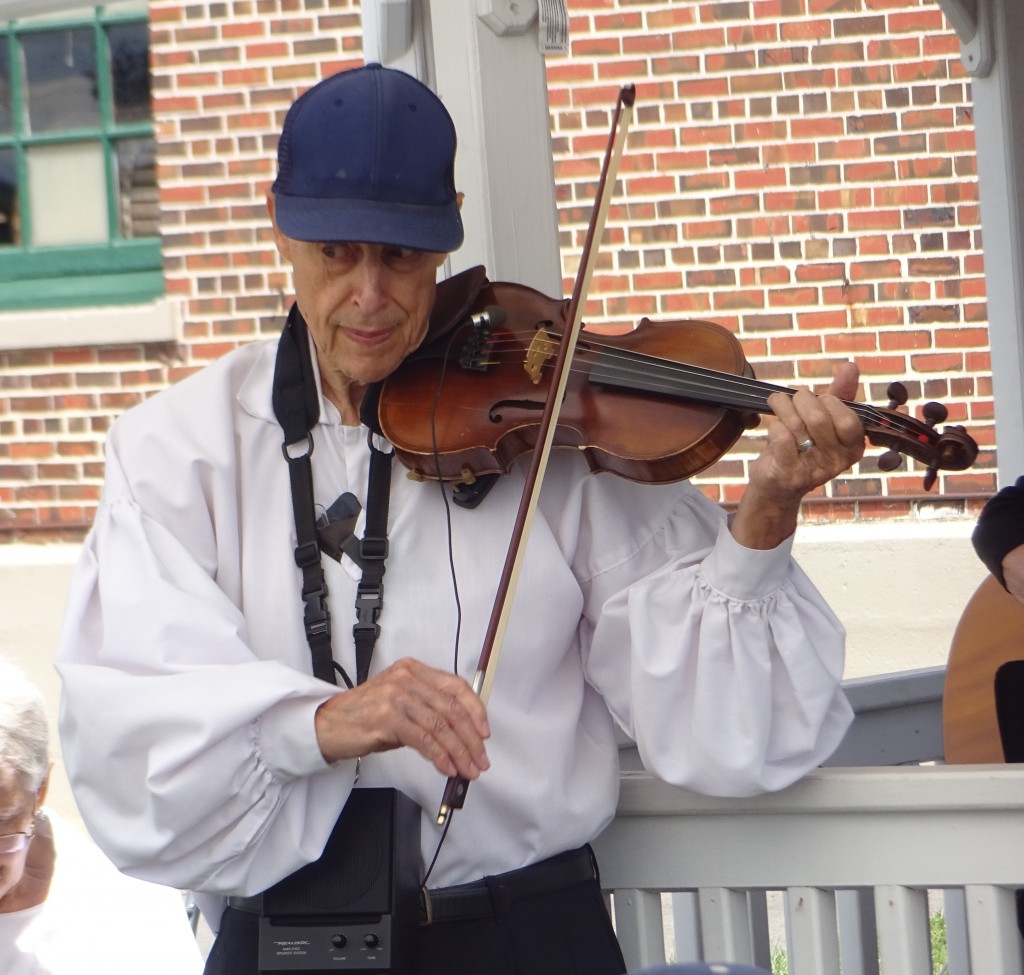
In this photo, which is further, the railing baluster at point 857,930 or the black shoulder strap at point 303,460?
the railing baluster at point 857,930

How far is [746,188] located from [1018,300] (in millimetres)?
1932

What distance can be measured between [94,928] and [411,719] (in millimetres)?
1029

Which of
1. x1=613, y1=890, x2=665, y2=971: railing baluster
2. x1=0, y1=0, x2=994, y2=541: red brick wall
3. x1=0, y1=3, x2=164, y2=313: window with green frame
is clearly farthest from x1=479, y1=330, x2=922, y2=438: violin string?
x1=0, y1=3, x2=164, y2=313: window with green frame

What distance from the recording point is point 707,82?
16.9 feet

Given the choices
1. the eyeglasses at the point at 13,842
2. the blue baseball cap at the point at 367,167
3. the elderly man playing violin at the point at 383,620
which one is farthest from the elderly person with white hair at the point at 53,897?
the blue baseball cap at the point at 367,167

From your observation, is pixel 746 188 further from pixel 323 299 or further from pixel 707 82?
pixel 323 299

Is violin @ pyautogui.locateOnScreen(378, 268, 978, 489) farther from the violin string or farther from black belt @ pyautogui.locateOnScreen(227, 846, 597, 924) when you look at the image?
black belt @ pyautogui.locateOnScreen(227, 846, 597, 924)

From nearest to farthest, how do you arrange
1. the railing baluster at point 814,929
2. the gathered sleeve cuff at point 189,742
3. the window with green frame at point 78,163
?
the gathered sleeve cuff at point 189,742 < the railing baluster at point 814,929 < the window with green frame at point 78,163

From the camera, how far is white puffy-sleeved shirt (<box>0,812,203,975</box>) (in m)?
2.32

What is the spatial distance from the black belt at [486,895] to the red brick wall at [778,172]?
347 centimetres

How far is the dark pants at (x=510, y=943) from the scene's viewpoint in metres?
1.78

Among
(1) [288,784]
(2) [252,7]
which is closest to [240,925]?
(1) [288,784]

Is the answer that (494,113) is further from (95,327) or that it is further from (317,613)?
(95,327)

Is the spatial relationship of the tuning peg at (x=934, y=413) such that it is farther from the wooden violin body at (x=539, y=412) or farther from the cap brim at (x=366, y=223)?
the cap brim at (x=366, y=223)
